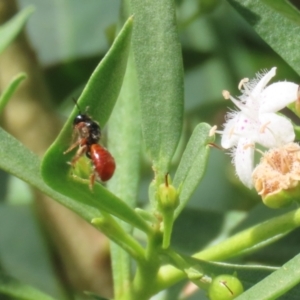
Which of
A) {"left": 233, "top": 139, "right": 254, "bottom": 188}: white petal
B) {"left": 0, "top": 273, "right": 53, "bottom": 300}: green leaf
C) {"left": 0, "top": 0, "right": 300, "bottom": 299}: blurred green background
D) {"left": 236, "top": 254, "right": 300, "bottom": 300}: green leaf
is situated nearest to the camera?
{"left": 236, "top": 254, "right": 300, "bottom": 300}: green leaf

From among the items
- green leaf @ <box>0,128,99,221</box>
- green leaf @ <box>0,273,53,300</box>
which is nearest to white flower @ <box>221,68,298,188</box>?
green leaf @ <box>0,128,99,221</box>

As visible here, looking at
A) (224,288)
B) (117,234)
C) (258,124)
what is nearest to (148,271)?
(117,234)

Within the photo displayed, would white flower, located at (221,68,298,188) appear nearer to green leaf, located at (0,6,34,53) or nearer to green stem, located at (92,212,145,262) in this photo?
green stem, located at (92,212,145,262)

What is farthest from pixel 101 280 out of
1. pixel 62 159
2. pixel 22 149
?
pixel 62 159

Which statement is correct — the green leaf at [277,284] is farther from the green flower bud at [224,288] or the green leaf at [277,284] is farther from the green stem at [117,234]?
the green stem at [117,234]

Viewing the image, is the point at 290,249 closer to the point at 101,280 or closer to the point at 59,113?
the point at 101,280

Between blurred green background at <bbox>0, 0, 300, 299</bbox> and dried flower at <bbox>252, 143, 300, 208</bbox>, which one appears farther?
blurred green background at <bbox>0, 0, 300, 299</bbox>

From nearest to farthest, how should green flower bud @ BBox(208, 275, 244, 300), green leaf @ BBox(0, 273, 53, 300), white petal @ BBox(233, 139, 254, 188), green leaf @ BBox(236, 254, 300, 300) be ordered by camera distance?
1. green leaf @ BBox(236, 254, 300, 300)
2. green flower bud @ BBox(208, 275, 244, 300)
3. white petal @ BBox(233, 139, 254, 188)
4. green leaf @ BBox(0, 273, 53, 300)

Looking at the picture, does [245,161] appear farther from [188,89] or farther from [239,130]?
[188,89]
